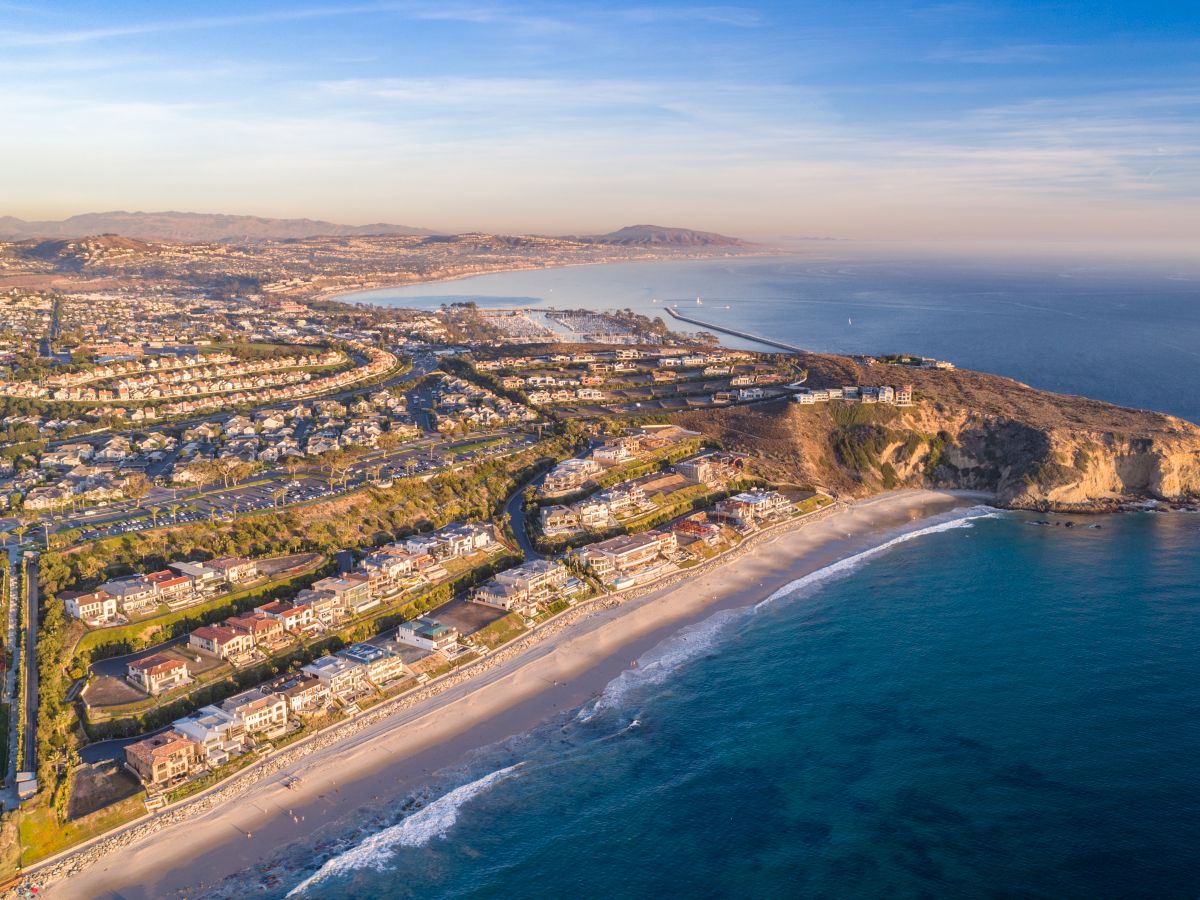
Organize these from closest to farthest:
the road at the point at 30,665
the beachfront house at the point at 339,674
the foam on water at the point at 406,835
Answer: the foam on water at the point at 406,835, the road at the point at 30,665, the beachfront house at the point at 339,674

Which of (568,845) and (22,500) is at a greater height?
(22,500)

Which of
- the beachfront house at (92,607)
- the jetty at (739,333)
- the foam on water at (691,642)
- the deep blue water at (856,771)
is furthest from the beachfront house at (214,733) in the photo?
the jetty at (739,333)

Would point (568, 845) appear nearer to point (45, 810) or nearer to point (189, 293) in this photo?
point (45, 810)

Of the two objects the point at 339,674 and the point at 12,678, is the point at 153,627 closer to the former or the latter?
the point at 12,678

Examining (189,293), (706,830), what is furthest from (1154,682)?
(189,293)

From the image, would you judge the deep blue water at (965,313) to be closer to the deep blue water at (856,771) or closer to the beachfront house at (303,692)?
the deep blue water at (856,771)

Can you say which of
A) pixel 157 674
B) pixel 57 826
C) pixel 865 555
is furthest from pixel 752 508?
pixel 57 826

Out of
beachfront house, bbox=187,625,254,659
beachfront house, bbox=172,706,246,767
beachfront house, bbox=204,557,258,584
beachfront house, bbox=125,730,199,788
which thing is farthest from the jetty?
beachfront house, bbox=125,730,199,788

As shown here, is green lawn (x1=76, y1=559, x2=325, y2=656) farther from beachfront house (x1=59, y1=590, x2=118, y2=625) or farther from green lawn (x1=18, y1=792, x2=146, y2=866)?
green lawn (x1=18, y1=792, x2=146, y2=866)
